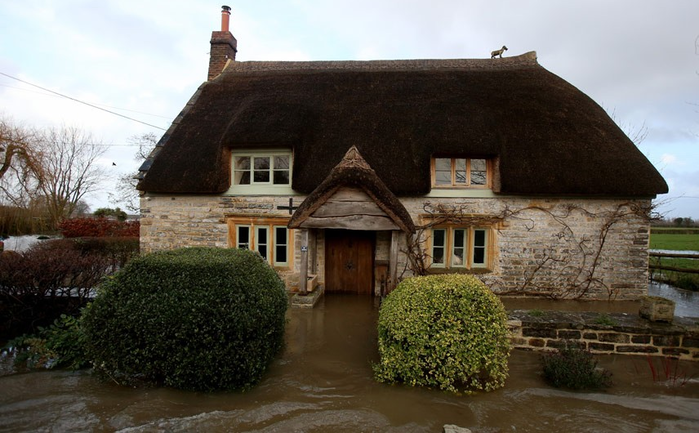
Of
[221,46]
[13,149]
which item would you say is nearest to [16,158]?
[13,149]

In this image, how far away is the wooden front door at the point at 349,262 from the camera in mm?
8820

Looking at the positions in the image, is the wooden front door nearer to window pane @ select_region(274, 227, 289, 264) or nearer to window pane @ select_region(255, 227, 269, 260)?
window pane @ select_region(274, 227, 289, 264)

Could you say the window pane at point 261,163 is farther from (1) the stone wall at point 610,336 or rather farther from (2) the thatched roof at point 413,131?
(1) the stone wall at point 610,336

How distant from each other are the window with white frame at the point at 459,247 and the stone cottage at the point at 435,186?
3 centimetres

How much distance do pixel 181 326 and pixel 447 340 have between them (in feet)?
9.58

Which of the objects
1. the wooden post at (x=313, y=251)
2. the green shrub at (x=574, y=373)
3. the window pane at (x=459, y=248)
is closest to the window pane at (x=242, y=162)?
the wooden post at (x=313, y=251)

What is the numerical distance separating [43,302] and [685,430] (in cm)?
883

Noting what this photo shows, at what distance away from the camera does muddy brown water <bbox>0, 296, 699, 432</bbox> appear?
11.2 ft

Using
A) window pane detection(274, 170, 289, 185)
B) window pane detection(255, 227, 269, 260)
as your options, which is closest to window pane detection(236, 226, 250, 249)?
window pane detection(255, 227, 269, 260)

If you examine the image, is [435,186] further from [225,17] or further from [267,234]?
[225,17]

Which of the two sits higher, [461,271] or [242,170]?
[242,170]

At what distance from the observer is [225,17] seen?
1170cm

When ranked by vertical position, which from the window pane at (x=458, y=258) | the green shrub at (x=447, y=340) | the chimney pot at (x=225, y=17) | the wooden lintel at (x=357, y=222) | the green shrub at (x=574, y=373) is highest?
the chimney pot at (x=225, y=17)

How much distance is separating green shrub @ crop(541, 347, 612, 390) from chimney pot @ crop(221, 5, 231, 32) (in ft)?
42.5
